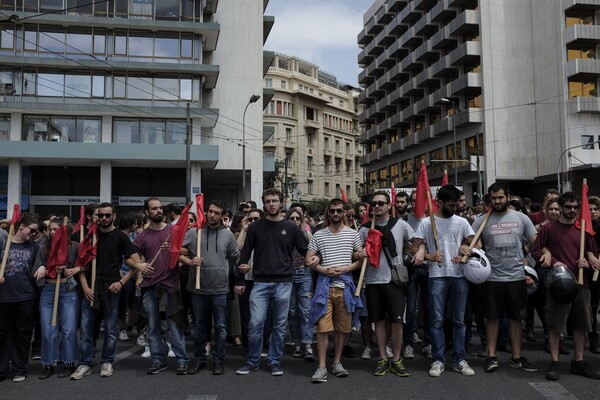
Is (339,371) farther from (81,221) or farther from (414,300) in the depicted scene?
(81,221)

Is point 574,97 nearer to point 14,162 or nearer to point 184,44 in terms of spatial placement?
point 184,44

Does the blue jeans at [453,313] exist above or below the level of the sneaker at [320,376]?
above

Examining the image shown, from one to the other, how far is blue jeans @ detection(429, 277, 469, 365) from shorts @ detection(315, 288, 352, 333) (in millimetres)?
982

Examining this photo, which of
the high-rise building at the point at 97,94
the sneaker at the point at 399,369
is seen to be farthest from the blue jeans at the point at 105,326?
the high-rise building at the point at 97,94

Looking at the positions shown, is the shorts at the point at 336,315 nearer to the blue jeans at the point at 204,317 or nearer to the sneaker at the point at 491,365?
the blue jeans at the point at 204,317

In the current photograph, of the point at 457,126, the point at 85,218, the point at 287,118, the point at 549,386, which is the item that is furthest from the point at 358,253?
the point at 287,118

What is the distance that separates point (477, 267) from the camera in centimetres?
591

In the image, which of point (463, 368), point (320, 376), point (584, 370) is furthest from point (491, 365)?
point (320, 376)

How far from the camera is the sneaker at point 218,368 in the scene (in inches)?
240

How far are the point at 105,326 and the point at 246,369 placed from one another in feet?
5.61

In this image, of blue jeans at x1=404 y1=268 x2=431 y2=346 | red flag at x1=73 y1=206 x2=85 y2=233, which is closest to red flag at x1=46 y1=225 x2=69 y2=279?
red flag at x1=73 y1=206 x2=85 y2=233

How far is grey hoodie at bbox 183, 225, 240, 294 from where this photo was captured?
626 centimetres

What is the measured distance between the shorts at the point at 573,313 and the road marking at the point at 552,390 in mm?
688

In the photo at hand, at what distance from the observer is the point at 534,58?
140 ft
